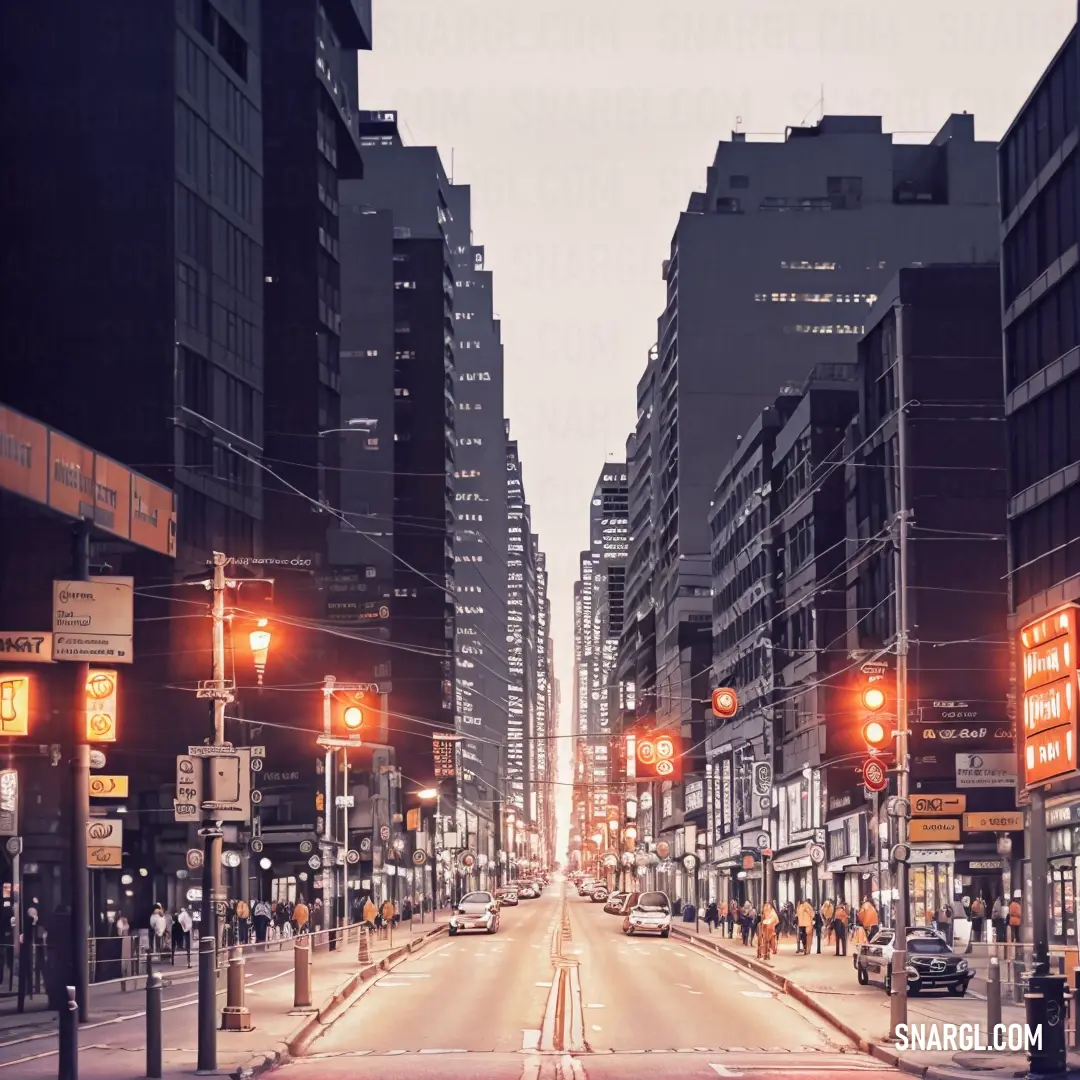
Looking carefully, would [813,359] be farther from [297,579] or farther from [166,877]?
[166,877]

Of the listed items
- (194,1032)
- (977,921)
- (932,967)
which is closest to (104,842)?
(194,1032)

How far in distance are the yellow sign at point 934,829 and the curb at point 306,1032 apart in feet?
83.2

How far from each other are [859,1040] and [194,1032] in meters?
12.3

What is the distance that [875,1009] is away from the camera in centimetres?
4078

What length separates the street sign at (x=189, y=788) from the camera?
96.3 feet

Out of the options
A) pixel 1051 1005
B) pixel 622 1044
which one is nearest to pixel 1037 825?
pixel 622 1044

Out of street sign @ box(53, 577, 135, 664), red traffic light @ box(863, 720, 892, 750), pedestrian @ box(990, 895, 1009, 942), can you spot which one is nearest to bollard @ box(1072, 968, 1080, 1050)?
red traffic light @ box(863, 720, 892, 750)

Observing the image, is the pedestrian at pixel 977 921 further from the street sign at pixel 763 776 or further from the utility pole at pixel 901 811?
the utility pole at pixel 901 811

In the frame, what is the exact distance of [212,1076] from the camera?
1050 inches

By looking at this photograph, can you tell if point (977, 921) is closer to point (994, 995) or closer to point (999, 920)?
point (999, 920)

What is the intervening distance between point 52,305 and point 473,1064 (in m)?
73.7

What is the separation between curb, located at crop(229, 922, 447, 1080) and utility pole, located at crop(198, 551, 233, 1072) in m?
0.67

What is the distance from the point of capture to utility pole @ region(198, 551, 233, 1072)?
2753 centimetres

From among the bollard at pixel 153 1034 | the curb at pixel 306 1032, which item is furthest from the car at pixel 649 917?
the bollard at pixel 153 1034
